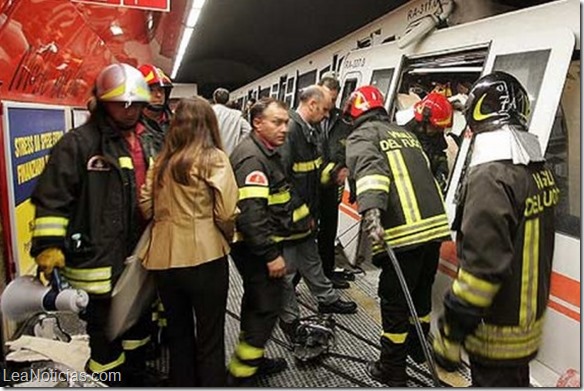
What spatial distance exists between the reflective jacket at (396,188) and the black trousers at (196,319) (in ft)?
2.56

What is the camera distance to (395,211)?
2545 millimetres

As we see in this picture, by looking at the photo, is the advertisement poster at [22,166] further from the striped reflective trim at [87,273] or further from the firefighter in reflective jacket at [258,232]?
the firefighter in reflective jacket at [258,232]

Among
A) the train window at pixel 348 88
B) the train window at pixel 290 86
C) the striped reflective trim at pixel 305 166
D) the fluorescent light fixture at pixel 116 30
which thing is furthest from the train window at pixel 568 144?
the train window at pixel 290 86

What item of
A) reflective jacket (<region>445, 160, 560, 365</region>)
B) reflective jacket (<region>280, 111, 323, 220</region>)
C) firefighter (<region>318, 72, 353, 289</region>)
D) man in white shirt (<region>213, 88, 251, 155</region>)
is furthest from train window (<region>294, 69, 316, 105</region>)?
reflective jacket (<region>445, 160, 560, 365</region>)

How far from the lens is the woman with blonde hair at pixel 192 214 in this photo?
2.09 m

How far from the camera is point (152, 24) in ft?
26.9

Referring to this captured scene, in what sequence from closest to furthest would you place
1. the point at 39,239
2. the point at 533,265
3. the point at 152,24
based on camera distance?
the point at 533,265 < the point at 39,239 < the point at 152,24

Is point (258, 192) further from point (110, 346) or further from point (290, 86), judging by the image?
point (290, 86)

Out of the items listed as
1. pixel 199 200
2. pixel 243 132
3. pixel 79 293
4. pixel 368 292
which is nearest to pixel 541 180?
pixel 199 200

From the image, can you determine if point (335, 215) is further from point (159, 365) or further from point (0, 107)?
point (0, 107)

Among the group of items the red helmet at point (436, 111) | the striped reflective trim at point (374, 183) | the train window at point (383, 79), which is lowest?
the striped reflective trim at point (374, 183)

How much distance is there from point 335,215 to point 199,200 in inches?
79.2

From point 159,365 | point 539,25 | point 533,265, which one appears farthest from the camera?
point 159,365

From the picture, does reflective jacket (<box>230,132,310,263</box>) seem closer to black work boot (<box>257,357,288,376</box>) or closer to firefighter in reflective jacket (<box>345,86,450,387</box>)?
firefighter in reflective jacket (<box>345,86,450,387</box>)
